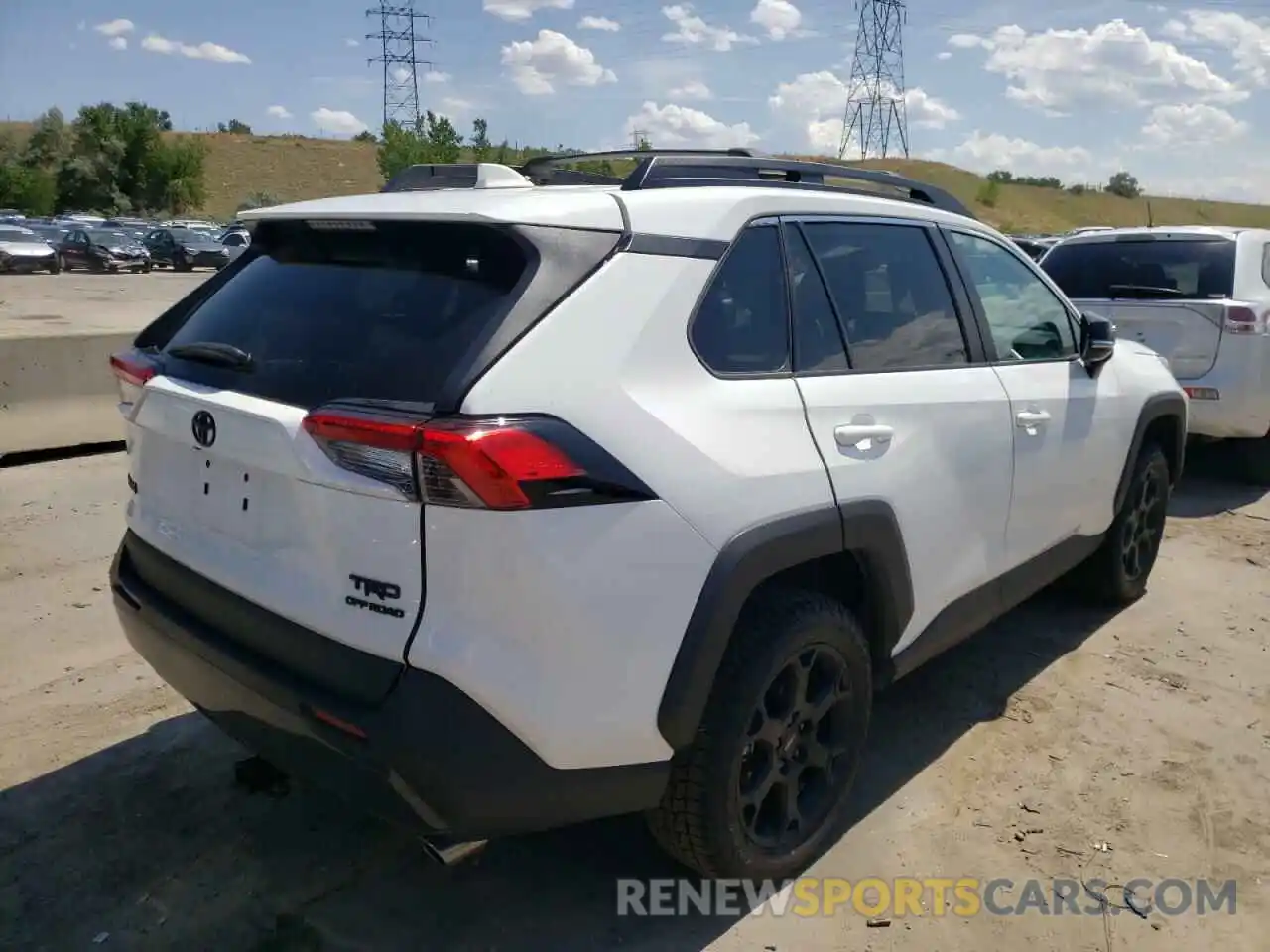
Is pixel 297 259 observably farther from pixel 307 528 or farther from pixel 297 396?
pixel 307 528

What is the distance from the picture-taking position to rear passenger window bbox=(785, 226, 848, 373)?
2803 millimetres

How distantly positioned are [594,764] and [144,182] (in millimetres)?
81390

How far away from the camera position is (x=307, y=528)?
2236 millimetres

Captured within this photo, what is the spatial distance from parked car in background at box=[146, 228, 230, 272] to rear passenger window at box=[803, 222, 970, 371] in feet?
119

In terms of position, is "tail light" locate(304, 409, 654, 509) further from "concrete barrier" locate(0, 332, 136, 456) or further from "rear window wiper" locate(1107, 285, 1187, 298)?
"rear window wiper" locate(1107, 285, 1187, 298)

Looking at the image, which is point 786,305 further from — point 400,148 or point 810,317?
point 400,148

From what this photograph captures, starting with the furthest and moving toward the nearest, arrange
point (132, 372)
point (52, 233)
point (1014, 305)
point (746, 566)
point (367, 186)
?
point (367, 186)
point (52, 233)
point (1014, 305)
point (132, 372)
point (746, 566)

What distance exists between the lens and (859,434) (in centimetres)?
280

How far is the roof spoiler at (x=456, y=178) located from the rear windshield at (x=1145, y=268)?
5500mm

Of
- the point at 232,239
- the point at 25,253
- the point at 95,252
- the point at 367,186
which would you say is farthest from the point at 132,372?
the point at 367,186

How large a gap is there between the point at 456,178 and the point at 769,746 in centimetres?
188

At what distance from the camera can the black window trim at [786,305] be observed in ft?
8.05

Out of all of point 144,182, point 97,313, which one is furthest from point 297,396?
point 144,182

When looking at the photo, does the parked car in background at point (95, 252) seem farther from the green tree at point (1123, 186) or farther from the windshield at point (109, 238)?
the green tree at point (1123, 186)
